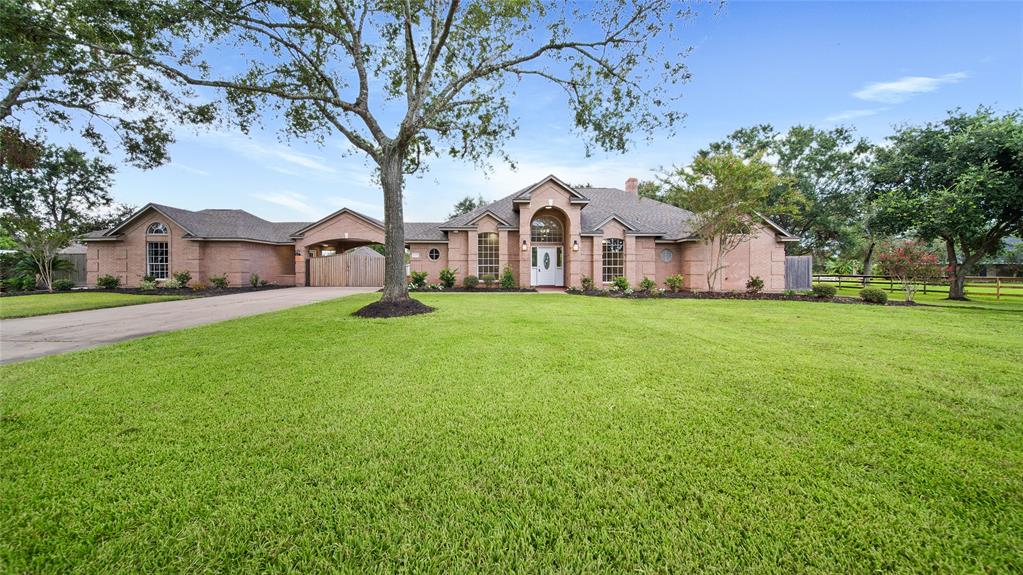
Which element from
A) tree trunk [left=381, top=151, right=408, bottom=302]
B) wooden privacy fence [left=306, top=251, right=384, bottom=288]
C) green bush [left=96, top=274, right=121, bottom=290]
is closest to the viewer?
tree trunk [left=381, top=151, right=408, bottom=302]

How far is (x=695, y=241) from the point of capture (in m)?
18.0

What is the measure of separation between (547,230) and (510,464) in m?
17.8

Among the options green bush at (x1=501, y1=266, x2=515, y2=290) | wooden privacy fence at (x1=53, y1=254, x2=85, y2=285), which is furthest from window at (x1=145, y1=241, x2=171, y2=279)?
green bush at (x1=501, y1=266, x2=515, y2=290)

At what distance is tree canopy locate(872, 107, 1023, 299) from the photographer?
13344mm

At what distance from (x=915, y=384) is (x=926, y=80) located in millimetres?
18978

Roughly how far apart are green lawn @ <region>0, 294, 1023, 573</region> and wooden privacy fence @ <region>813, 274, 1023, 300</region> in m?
15.9

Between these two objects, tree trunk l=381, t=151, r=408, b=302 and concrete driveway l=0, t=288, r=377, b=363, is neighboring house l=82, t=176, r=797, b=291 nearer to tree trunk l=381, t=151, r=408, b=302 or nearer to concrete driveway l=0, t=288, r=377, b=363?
tree trunk l=381, t=151, r=408, b=302

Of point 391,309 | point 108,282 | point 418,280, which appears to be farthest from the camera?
point 418,280

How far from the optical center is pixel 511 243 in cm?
1873

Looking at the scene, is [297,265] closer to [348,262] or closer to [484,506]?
[348,262]

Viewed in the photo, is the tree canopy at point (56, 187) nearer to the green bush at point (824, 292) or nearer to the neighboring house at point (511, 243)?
the neighboring house at point (511, 243)

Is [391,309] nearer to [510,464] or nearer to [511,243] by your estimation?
[510,464]

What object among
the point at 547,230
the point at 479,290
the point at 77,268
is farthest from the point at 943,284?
the point at 77,268

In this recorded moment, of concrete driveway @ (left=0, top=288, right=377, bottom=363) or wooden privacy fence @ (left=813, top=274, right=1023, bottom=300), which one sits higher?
Result: wooden privacy fence @ (left=813, top=274, right=1023, bottom=300)
